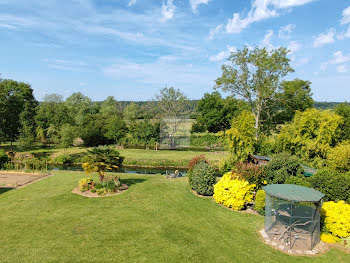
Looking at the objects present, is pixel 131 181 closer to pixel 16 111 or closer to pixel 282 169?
pixel 282 169

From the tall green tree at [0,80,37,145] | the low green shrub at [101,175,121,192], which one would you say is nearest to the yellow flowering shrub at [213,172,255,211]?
the low green shrub at [101,175,121,192]

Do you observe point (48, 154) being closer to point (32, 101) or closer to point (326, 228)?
point (32, 101)

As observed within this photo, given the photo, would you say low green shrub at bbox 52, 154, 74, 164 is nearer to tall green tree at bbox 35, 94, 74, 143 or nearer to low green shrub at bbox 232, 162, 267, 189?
tall green tree at bbox 35, 94, 74, 143

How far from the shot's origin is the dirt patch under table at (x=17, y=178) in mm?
17828

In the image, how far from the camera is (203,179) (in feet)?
51.9

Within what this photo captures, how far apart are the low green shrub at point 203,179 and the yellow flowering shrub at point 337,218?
658 cm

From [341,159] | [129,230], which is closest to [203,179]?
[129,230]

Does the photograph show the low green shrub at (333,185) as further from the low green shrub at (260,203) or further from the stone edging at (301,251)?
the stone edging at (301,251)

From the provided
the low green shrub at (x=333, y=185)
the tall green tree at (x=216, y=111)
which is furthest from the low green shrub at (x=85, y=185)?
the tall green tree at (x=216, y=111)

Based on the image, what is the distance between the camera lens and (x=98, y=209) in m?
13.2

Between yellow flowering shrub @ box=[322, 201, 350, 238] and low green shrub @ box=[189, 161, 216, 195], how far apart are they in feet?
21.6

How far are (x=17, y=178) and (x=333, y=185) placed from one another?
23.2 metres

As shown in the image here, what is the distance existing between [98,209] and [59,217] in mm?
2000

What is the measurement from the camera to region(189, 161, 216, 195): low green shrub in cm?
1566
